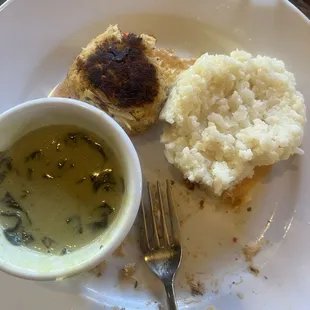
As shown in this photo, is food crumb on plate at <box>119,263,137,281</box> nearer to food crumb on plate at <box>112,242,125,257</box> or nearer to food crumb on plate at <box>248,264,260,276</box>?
food crumb on plate at <box>112,242,125,257</box>

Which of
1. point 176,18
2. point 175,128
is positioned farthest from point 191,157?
point 176,18

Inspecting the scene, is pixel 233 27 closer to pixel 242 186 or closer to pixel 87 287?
pixel 242 186

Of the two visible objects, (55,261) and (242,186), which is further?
(242,186)

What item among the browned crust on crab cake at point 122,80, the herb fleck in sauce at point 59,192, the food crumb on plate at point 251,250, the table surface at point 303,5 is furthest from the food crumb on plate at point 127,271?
the table surface at point 303,5

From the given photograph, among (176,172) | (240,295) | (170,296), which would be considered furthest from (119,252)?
(240,295)

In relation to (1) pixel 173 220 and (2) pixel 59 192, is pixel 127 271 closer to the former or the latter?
(1) pixel 173 220
